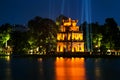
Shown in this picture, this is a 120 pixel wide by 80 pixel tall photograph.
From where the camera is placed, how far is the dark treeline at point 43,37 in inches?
4395

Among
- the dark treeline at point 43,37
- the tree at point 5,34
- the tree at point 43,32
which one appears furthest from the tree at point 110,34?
the tree at point 5,34

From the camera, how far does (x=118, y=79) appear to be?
38.7 metres

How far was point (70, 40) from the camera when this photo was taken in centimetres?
12362

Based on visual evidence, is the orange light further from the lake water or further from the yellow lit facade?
the yellow lit facade

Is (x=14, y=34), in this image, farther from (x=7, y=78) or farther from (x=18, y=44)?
(x=7, y=78)

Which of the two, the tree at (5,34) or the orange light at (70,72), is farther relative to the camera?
the tree at (5,34)

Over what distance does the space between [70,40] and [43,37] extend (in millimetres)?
7777

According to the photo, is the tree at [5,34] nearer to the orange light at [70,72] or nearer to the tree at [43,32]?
the tree at [43,32]

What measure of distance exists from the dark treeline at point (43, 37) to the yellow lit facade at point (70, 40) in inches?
89.2

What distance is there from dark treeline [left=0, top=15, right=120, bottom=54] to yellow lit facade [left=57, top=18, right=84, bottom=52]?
227cm

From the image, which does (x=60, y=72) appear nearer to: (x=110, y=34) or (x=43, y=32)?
(x=110, y=34)

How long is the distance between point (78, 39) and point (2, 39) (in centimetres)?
2091

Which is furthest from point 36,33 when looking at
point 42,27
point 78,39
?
point 78,39

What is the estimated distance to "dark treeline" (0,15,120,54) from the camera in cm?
11162
